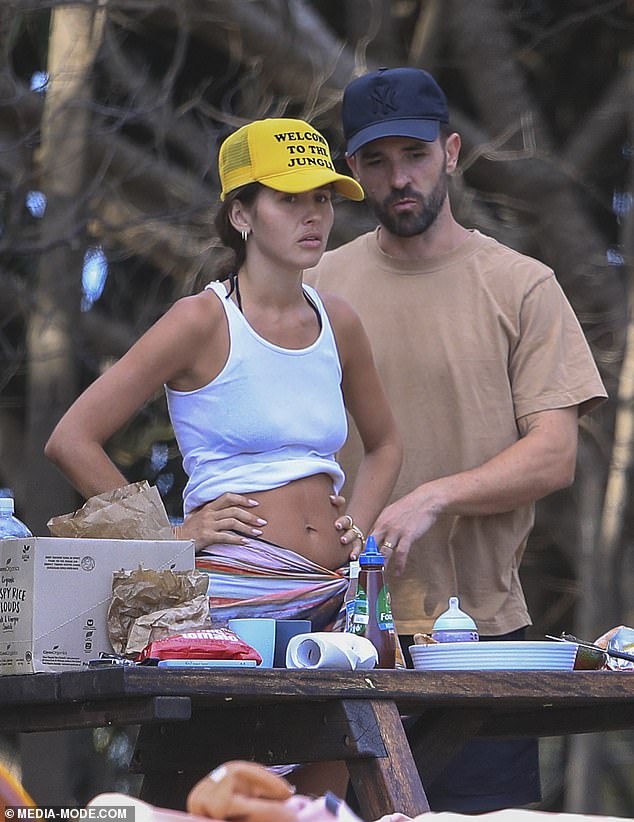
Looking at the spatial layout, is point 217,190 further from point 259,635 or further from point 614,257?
point 259,635

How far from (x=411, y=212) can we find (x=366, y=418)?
583 mm

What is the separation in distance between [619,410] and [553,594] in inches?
71.9

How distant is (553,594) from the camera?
7.96 metres

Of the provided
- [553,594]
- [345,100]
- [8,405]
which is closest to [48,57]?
[8,405]

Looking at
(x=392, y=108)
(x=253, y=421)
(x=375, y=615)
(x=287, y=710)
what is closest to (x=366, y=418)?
(x=253, y=421)

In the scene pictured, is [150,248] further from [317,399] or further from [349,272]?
[317,399]

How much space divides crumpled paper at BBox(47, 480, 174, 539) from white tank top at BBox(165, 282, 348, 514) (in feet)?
1.34

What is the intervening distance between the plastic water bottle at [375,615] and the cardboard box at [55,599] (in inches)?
16.9

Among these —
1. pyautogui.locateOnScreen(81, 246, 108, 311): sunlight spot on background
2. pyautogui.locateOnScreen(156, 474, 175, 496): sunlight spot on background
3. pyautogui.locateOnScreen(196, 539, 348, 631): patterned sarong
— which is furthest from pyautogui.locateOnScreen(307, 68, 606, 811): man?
pyautogui.locateOnScreen(156, 474, 175, 496): sunlight spot on background

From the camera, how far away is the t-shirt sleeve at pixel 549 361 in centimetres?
357

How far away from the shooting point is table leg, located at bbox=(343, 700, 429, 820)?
2.29m

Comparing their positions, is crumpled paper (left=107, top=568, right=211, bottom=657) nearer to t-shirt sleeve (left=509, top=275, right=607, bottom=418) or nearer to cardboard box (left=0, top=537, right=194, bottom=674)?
cardboard box (left=0, top=537, right=194, bottom=674)

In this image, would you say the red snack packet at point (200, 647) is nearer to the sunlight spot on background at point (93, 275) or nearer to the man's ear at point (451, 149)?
the man's ear at point (451, 149)

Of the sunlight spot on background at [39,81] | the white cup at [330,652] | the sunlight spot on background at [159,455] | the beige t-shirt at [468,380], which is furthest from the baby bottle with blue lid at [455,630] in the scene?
the sunlight spot on background at [159,455]
